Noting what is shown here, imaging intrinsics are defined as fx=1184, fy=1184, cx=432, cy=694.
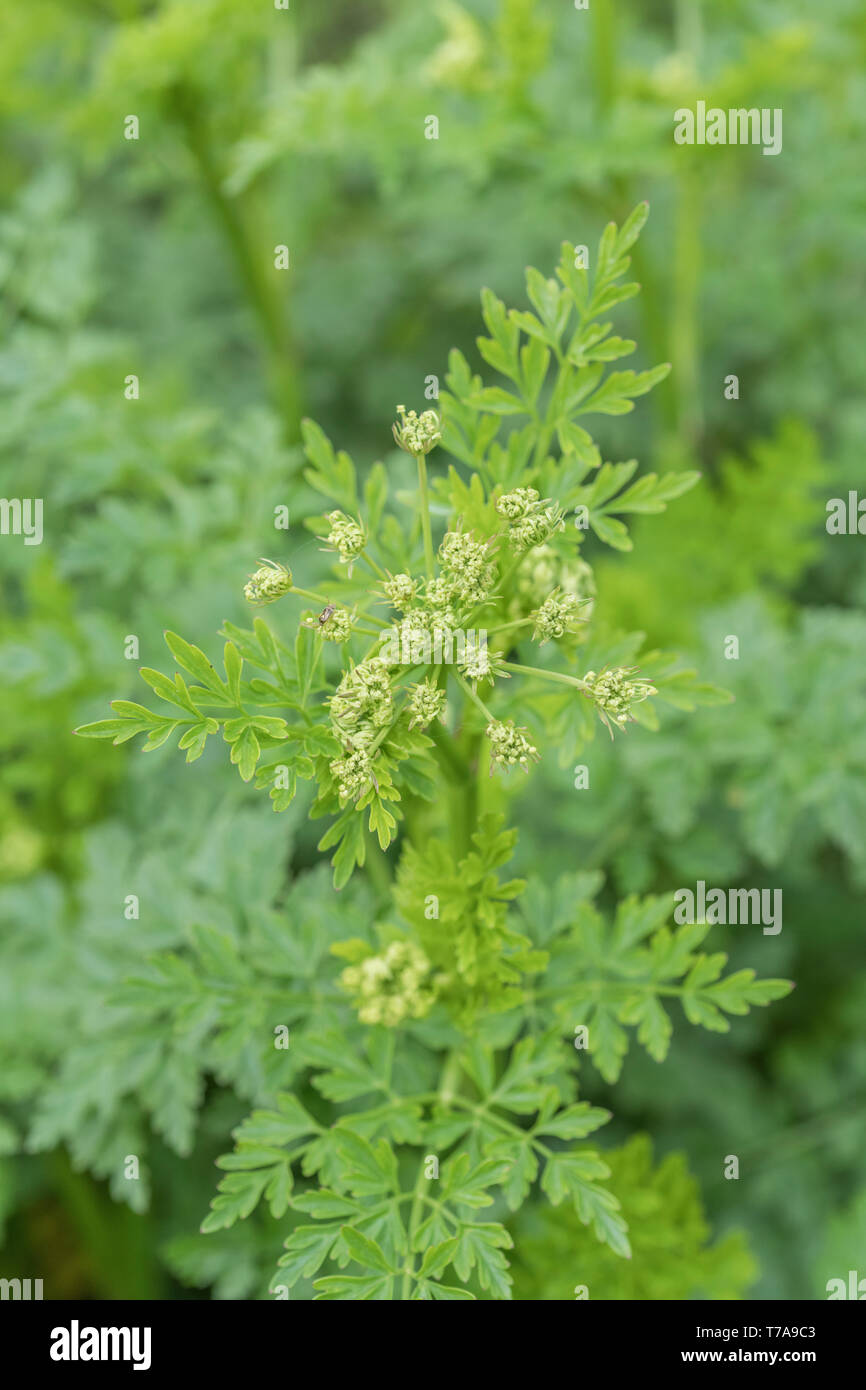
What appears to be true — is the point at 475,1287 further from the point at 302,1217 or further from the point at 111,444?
the point at 111,444

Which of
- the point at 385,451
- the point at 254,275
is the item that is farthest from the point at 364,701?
the point at 385,451

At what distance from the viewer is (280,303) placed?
4082 mm

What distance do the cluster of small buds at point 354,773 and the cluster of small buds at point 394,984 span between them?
527 millimetres

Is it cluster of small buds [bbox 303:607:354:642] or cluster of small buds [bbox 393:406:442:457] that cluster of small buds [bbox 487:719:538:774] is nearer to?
cluster of small buds [bbox 303:607:354:642]

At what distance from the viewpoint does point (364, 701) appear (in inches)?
58.9

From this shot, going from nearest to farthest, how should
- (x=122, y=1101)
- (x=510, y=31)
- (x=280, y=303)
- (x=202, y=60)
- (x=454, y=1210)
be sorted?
(x=454, y=1210)
(x=122, y=1101)
(x=510, y=31)
(x=202, y=60)
(x=280, y=303)

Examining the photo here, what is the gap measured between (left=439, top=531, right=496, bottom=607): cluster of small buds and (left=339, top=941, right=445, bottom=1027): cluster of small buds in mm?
686

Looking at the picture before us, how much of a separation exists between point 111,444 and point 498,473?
5.03 feet

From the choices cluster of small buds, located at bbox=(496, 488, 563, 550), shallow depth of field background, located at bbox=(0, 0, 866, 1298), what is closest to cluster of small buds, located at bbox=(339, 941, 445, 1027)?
shallow depth of field background, located at bbox=(0, 0, 866, 1298)

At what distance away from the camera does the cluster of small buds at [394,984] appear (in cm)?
195

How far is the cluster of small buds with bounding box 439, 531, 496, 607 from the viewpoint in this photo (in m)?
1.53

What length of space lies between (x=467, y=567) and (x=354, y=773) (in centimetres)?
30

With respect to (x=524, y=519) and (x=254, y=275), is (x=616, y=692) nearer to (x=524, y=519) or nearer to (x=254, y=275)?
(x=524, y=519)

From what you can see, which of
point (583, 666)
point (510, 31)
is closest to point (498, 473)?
point (583, 666)
